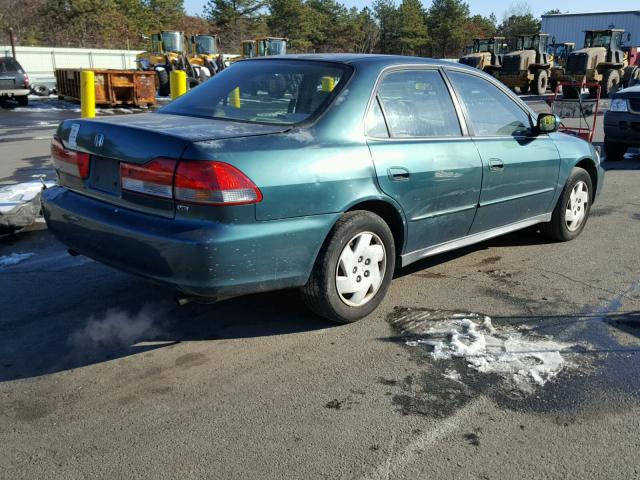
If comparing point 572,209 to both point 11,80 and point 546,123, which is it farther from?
point 11,80

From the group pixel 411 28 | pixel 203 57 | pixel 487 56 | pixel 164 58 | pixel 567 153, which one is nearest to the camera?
pixel 567 153

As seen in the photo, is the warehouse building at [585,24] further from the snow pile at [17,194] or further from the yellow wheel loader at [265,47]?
the snow pile at [17,194]

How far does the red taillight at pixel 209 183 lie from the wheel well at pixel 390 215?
33.2 inches

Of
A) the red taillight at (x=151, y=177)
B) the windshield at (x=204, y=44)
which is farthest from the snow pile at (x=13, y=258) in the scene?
the windshield at (x=204, y=44)

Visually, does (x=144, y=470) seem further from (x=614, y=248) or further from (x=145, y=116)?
(x=614, y=248)

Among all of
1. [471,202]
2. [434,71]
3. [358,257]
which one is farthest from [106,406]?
[434,71]

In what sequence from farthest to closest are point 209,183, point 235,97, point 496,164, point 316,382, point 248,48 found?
1. point 248,48
2. point 496,164
3. point 235,97
4. point 316,382
5. point 209,183

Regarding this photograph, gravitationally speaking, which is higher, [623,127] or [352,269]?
[623,127]

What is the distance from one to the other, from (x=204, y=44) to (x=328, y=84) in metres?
24.5

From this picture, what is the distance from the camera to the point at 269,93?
413 cm

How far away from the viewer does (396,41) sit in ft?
201

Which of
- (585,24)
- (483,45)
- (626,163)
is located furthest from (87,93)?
(585,24)

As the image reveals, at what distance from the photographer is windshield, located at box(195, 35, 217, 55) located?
87.8 feet

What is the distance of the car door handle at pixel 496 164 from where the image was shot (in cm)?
466
